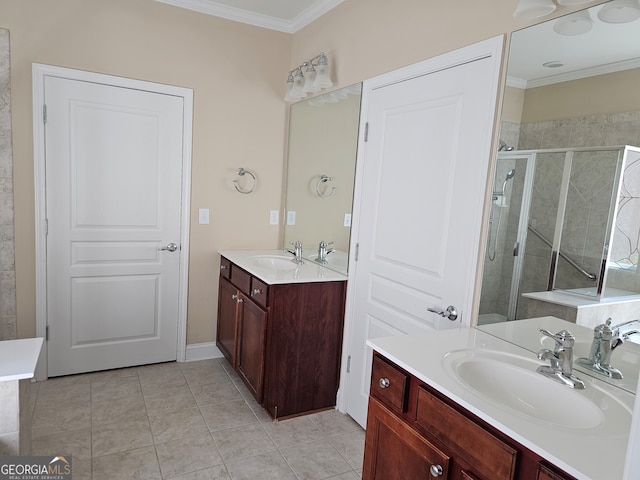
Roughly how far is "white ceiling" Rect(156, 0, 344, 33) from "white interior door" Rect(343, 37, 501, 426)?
3.25 ft

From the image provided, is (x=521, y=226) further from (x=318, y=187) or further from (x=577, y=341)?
(x=318, y=187)

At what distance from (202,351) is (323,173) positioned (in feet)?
5.61

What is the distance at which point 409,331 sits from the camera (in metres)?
2.26

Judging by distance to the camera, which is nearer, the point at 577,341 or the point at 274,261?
the point at 577,341

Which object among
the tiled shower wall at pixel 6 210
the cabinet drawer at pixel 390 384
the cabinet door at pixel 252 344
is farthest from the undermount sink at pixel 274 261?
the cabinet drawer at pixel 390 384

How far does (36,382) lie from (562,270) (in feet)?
10.5

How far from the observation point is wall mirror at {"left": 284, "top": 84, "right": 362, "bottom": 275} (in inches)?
109

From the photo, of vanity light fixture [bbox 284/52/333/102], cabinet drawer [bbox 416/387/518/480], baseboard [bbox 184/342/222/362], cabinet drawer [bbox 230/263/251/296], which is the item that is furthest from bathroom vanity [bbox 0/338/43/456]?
vanity light fixture [bbox 284/52/333/102]

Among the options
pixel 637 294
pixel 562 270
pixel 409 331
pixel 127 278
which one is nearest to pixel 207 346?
pixel 127 278

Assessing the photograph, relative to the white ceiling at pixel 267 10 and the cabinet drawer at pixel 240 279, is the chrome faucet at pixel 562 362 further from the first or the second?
the white ceiling at pixel 267 10

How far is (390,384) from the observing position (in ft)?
5.06

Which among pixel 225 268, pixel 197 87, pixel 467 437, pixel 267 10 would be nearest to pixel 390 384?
pixel 467 437

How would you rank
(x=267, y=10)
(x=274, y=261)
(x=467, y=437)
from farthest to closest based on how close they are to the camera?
(x=274, y=261), (x=267, y=10), (x=467, y=437)

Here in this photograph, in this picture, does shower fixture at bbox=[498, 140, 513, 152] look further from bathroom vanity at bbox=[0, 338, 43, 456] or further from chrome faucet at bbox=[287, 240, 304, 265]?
bathroom vanity at bbox=[0, 338, 43, 456]
